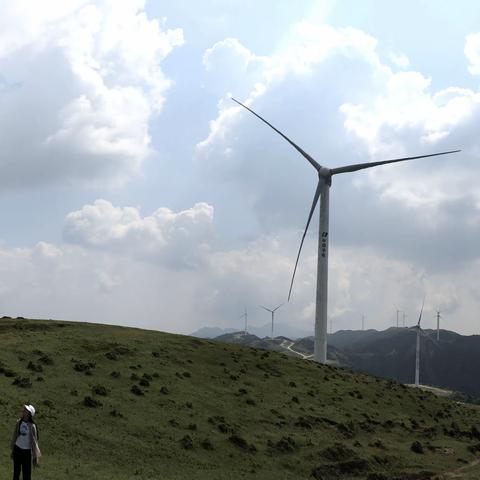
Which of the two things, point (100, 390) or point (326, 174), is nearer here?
point (100, 390)

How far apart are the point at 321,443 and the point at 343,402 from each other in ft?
61.6

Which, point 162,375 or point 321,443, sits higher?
point 162,375

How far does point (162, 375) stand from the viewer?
55.9 m

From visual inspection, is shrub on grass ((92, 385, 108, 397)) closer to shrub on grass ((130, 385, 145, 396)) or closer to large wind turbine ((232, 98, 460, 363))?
shrub on grass ((130, 385, 145, 396))

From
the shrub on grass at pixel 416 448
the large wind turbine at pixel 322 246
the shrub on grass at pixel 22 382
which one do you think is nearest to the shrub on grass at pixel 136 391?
the shrub on grass at pixel 22 382

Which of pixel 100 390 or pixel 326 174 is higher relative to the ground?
pixel 326 174

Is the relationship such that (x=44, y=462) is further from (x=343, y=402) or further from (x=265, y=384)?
(x=343, y=402)

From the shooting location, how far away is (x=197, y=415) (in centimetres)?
4734

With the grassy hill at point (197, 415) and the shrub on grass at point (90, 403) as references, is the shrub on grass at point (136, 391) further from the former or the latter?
the shrub on grass at point (90, 403)

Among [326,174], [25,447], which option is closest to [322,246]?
[326,174]

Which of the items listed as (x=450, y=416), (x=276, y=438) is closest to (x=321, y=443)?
(x=276, y=438)

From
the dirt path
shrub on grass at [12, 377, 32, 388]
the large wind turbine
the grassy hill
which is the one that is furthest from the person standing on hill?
the large wind turbine

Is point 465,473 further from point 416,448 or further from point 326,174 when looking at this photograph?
point 326,174

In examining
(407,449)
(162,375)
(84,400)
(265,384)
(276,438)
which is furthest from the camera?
(265,384)
